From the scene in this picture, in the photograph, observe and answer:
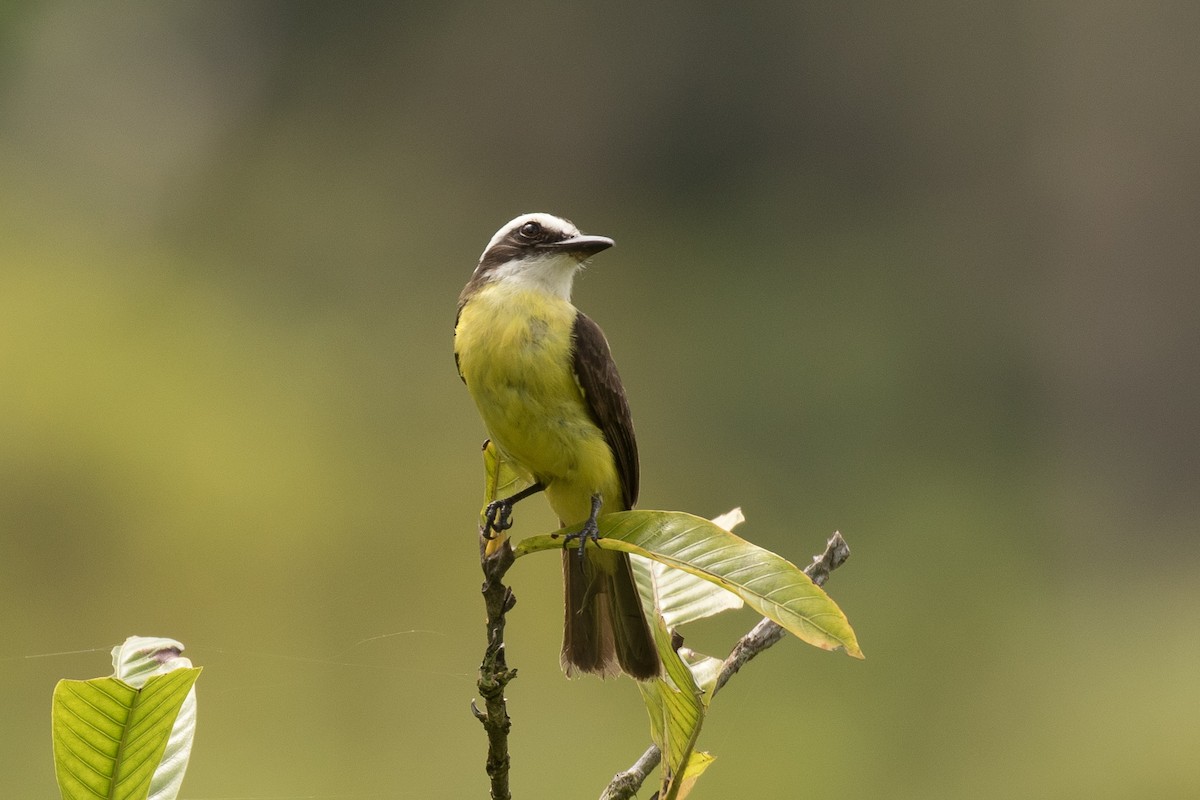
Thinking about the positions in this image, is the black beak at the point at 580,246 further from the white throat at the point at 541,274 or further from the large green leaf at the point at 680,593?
the large green leaf at the point at 680,593

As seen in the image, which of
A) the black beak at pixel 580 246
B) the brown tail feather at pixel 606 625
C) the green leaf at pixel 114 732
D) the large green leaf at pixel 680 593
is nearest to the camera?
the green leaf at pixel 114 732

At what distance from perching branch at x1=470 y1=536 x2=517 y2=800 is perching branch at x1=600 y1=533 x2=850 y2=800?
0.11 m

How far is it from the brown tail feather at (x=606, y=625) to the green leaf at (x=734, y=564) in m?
0.43

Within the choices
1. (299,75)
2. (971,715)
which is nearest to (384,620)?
(971,715)

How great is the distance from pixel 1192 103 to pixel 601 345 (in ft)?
13.1

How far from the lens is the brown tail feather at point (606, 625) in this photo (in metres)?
1.55

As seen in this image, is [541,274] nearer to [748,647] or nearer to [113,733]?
[748,647]

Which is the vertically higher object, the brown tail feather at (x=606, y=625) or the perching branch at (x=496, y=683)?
the perching branch at (x=496, y=683)

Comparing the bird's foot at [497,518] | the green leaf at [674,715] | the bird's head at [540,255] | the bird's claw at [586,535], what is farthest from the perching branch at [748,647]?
the bird's head at [540,255]

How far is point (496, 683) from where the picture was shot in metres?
0.99

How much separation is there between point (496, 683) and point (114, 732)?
289mm

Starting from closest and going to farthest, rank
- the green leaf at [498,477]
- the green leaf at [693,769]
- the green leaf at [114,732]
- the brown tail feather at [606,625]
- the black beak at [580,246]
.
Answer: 1. the green leaf at [114,732]
2. the green leaf at [693,769]
3. the green leaf at [498,477]
4. the brown tail feather at [606,625]
5. the black beak at [580,246]

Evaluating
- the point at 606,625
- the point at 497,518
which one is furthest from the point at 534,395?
the point at 606,625

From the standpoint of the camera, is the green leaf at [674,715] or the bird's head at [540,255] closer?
the green leaf at [674,715]
